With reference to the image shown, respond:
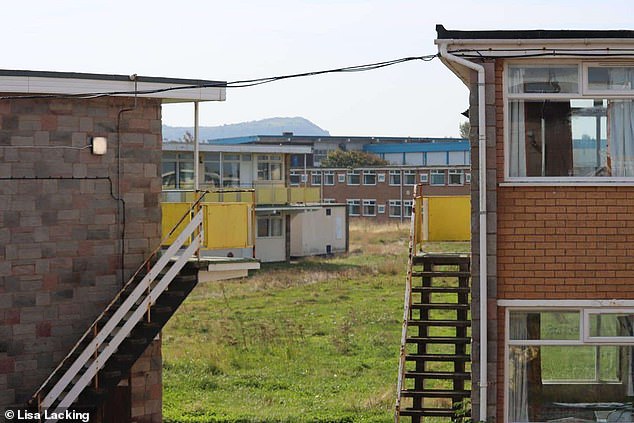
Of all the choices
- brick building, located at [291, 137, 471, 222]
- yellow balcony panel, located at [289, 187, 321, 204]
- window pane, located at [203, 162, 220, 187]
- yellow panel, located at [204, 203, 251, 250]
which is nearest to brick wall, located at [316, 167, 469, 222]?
brick building, located at [291, 137, 471, 222]

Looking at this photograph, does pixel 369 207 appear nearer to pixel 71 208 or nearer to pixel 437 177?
pixel 437 177

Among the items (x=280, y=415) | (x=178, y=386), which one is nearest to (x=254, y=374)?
(x=178, y=386)

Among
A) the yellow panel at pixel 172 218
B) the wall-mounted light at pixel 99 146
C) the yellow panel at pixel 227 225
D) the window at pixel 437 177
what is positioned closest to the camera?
the wall-mounted light at pixel 99 146

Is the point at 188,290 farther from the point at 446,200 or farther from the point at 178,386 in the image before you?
the point at 178,386

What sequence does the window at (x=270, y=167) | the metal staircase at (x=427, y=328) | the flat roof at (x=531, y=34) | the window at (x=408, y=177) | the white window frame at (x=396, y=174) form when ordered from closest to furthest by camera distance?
1. the flat roof at (x=531, y=34)
2. the metal staircase at (x=427, y=328)
3. the window at (x=270, y=167)
4. the window at (x=408, y=177)
5. the white window frame at (x=396, y=174)

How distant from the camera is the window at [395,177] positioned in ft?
281

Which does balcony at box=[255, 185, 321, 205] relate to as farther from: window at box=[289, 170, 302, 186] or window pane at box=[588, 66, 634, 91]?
window pane at box=[588, 66, 634, 91]

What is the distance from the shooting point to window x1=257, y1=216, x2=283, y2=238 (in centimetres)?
5603

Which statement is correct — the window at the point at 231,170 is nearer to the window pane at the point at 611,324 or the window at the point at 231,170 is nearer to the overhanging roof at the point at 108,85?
the overhanging roof at the point at 108,85

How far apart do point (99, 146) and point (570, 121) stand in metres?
7.09

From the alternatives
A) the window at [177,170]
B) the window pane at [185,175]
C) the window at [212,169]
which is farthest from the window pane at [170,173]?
the window at [212,169]

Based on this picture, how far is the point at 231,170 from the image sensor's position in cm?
5634

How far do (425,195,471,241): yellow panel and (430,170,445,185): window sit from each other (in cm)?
6371

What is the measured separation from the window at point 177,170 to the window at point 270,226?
5.44m
